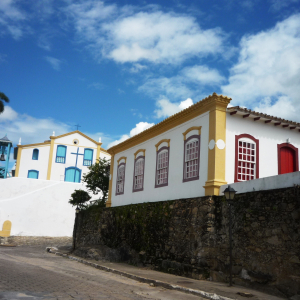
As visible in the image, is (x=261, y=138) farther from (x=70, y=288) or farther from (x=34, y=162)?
(x=34, y=162)

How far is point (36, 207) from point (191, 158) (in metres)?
19.0

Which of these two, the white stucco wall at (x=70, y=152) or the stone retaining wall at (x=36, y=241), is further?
the white stucco wall at (x=70, y=152)

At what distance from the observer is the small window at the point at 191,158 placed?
12.9 meters

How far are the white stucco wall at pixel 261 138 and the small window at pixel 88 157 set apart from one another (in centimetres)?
2891

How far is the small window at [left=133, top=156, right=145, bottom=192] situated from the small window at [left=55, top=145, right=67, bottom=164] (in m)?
22.8

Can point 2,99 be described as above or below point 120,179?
above

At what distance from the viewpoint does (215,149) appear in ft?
39.0

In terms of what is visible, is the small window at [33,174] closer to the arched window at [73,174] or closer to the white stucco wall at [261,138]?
the arched window at [73,174]

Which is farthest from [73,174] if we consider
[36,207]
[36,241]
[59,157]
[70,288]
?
[70,288]

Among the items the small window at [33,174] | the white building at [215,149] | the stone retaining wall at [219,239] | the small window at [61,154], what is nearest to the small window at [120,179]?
the stone retaining wall at [219,239]

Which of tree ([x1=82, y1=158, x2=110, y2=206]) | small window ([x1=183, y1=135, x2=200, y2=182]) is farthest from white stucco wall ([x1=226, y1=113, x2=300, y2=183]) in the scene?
tree ([x1=82, y1=158, x2=110, y2=206])

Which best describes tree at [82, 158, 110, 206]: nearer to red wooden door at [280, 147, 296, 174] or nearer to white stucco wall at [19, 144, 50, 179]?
red wooden door at [280, 147, 296, 174]

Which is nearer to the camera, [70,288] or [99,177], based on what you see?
[70,288]

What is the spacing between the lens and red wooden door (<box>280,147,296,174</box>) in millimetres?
13129
